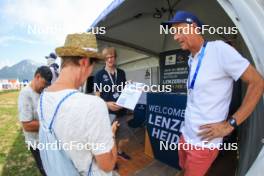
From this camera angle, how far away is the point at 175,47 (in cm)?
534

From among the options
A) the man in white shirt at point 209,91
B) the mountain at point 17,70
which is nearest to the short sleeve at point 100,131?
the man in white shirt at point 209,91

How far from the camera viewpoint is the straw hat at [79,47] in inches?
42.1

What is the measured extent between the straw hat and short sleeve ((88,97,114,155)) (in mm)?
269

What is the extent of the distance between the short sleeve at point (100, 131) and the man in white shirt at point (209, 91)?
77cm

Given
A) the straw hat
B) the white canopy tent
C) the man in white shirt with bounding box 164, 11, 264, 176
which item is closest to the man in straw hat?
the straw hat

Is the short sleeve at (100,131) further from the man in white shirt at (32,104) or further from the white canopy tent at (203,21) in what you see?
the man in white shirt at (32,104)

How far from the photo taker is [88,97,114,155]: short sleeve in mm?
973

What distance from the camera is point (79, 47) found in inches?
42.4

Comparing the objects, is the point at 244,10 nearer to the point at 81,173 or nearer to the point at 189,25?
the point at 189,25

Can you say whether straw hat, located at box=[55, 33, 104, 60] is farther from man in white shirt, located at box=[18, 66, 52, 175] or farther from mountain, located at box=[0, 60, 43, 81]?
mountain, located at box=[0, 60, 43, 81]

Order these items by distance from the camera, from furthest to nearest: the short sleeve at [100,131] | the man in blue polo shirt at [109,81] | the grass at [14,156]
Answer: the grass at [14,156], the man in blue polo shirt at [109,81], the short sleeve at [100,131]

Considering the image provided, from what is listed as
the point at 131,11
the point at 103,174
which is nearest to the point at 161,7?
the point at 131,11

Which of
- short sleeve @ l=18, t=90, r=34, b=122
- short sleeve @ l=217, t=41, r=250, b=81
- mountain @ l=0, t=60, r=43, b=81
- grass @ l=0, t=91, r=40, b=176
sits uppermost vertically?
mountain @ l=0, t=60, r=43, b=81

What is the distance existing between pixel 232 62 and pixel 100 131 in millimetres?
920
